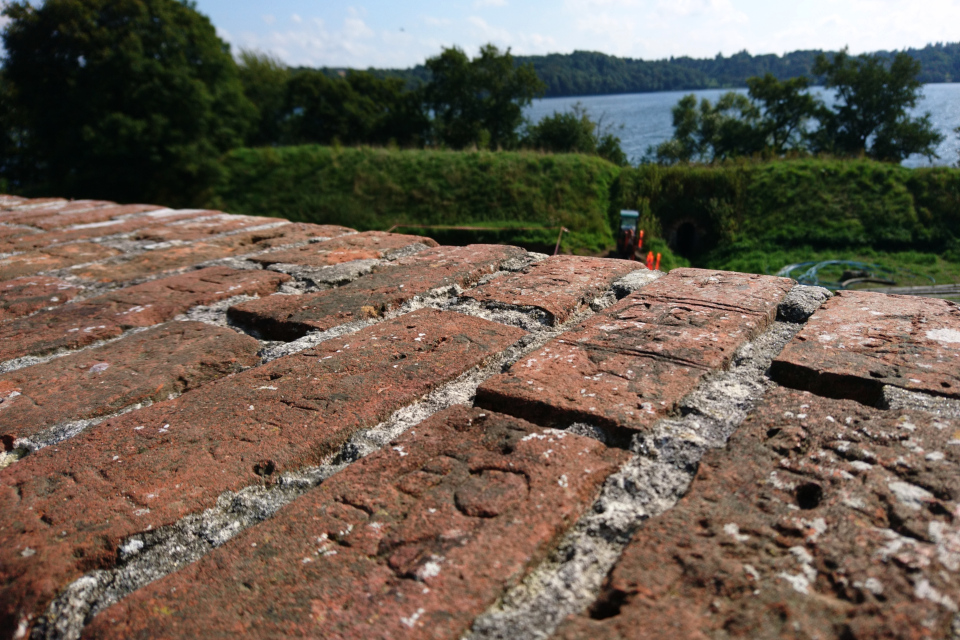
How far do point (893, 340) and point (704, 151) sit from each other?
41936 millimetres

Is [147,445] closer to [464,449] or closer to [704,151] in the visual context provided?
[464,449]

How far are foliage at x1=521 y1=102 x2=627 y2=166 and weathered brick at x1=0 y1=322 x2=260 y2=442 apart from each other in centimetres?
2941

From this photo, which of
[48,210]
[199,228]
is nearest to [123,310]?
[199,228]

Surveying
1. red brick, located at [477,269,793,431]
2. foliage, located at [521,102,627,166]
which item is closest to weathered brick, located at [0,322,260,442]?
red brick, located at [477,269,793,431]

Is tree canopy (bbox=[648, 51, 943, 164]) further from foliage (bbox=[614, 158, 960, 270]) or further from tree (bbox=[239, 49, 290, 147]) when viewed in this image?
tree (bbox=[239, 49, 290, 147])

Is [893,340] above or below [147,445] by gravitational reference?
above

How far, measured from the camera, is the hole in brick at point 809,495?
69 cm

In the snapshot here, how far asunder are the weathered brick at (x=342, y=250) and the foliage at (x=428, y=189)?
1631 centimetres

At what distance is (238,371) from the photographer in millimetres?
1205

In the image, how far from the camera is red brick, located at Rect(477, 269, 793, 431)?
913 mm

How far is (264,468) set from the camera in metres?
0.85

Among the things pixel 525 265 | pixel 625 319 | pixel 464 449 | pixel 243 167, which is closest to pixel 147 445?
pixel 464 449

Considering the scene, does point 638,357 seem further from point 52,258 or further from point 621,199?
point 621,199

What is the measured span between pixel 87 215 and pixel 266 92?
33.1 metres
